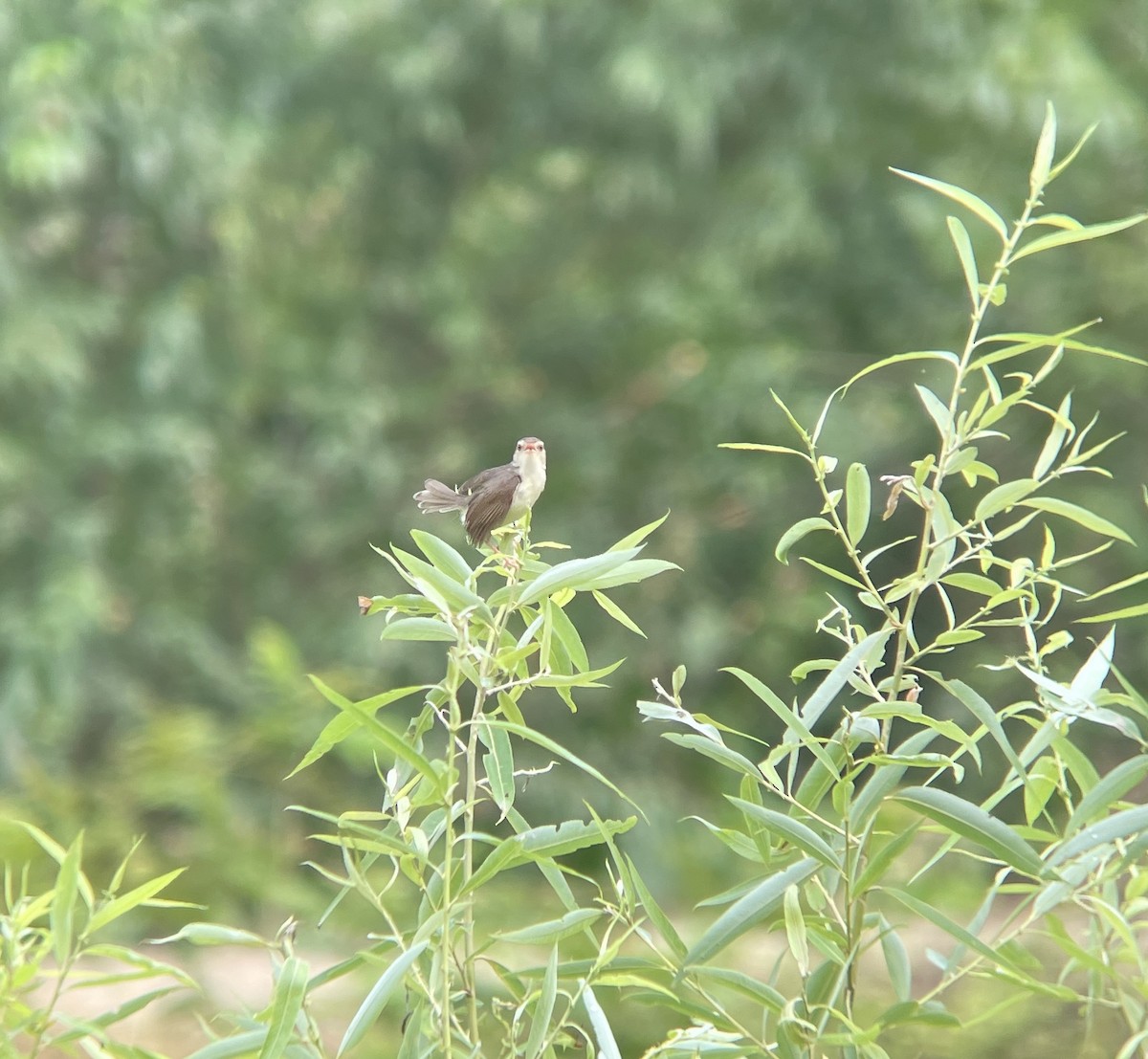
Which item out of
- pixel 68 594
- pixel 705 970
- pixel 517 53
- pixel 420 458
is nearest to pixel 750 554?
pixel 420 458

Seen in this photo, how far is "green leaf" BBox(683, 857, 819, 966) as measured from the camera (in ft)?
3.20

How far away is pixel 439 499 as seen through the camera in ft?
5.25

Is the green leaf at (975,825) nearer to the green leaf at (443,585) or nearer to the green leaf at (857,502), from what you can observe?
the green leaf at (857,502)

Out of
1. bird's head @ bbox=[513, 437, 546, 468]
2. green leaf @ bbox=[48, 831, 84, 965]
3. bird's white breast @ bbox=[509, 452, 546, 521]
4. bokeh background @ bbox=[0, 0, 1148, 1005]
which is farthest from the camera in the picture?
bokeh background @ bbox=[0, 0, 1148, 1005]

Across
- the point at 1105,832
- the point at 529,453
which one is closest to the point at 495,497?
the point at 529,453

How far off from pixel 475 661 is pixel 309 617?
513cm

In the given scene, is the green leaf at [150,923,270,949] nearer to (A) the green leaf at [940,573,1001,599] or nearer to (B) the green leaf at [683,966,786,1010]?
(B) the green leaf at [683,966,786,1010]

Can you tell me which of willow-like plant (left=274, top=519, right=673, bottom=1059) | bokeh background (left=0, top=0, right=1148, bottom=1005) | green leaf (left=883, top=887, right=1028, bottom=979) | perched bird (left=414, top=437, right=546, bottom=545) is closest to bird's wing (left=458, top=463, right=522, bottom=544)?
perched bird (left=414, top=437, right=546, bottom=545)

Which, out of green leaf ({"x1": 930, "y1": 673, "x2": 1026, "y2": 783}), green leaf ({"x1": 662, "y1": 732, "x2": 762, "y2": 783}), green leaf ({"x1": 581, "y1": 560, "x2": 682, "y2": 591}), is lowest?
green leaf ({"x1": 662, "y1": 732, "x2": 762, "y2": 783})

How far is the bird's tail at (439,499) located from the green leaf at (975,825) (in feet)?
2.25

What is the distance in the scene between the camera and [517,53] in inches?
213

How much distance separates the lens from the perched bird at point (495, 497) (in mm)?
1438

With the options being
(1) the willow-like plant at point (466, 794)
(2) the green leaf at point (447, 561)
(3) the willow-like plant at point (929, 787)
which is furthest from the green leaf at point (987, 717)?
(2) the green leaf at point (447, 561)

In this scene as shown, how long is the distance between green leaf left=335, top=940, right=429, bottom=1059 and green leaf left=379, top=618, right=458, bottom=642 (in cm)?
19
